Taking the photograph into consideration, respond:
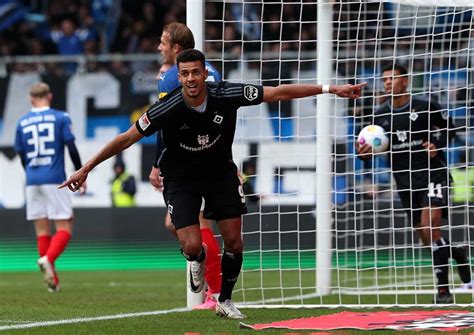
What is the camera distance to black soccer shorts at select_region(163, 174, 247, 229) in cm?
852

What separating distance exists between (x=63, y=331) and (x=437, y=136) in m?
4.72

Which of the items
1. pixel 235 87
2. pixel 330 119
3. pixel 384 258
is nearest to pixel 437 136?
pixel 330 119

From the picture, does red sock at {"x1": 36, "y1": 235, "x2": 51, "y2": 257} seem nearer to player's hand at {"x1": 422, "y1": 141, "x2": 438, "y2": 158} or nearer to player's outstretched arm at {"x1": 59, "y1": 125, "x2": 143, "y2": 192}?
player's hand at {"x1": 422, "y1": 141, "x2": 438, "y2": 158}

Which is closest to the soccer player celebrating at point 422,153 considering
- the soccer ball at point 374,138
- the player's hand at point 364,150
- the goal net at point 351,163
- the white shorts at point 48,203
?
the goal net at point 351,163

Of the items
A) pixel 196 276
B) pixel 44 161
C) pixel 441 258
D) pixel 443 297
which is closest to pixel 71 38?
pixel 44 161

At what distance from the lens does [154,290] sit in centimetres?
1291

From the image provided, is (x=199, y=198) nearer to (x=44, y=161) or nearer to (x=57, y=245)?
(x=57, y=245)

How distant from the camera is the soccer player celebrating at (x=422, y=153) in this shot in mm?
10930

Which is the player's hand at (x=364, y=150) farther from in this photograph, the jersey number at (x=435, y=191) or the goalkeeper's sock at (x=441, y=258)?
the goalkeeper's sock at (x=441, y=258)

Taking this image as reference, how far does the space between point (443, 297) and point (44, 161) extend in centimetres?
500

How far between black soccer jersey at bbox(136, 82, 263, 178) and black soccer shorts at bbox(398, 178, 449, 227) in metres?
3.09

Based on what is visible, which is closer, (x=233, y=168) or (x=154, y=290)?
(x=233, y=168)

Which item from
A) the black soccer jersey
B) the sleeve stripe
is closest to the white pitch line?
the black soccer jersey

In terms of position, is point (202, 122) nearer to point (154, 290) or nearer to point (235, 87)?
point (235, 87)
